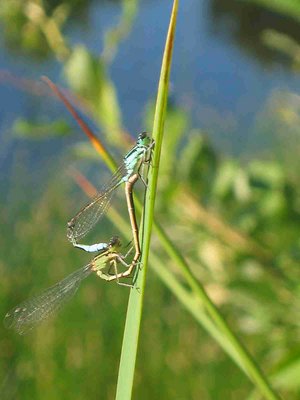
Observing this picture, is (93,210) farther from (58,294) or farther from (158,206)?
(158,206)

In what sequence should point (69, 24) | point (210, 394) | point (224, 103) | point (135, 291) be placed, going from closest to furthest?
1. point (135, 291)
2. point (210, 394)
3. point (224, 103)
4. point (69, 24)

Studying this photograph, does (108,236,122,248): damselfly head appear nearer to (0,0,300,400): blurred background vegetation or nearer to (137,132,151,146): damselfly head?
(137,132,151,146): damselfly head

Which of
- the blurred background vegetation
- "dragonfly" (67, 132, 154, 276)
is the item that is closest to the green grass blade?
"dragonfly" (67, 132, 154, 276)

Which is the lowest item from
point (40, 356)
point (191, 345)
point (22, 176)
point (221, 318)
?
point (221, 318)

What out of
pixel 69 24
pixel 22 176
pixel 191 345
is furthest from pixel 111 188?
pixel 69 24

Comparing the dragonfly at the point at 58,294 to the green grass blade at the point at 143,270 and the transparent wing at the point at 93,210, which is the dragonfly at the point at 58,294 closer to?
the transparent wing at the point at 93,210

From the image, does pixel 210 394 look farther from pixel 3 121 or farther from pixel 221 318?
pixel 3 121

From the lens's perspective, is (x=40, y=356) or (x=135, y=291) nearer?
(x=135, y=291)
